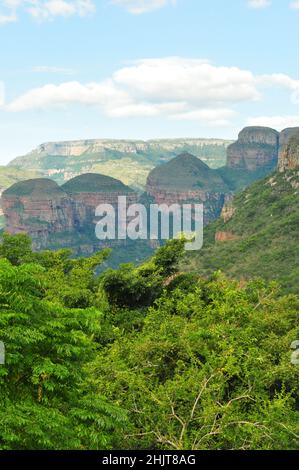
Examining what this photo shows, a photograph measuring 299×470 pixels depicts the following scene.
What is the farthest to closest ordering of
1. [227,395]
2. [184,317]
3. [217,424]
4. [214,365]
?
[184,317] < [227,395] < [214,365] < [217,424]

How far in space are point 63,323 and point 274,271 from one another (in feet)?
184

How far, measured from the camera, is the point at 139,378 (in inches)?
685

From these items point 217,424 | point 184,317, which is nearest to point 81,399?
point 217,424

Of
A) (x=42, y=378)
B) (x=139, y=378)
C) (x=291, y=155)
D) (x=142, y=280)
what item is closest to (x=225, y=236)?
(x=291, y=155)

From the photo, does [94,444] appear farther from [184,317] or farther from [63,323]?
[184,317]

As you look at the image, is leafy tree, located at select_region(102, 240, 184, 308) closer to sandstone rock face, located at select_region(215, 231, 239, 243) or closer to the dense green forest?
the dense green forest

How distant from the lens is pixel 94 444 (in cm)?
1269

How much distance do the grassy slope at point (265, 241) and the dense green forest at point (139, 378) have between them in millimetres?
33852

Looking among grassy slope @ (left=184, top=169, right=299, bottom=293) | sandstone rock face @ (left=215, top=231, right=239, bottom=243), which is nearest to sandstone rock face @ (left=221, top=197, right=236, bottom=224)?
grassy slope @ (left=184, top=169, right=299, bottom=293)

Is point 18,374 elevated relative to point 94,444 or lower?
elevated

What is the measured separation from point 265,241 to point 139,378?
6599 centimetres

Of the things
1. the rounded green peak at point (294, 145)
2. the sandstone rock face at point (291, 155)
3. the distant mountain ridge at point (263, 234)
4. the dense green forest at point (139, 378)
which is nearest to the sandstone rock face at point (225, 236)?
the distant mountain ridge at point (263, 234)

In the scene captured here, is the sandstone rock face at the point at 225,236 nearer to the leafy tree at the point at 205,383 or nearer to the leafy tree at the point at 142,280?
the leafy tree at the point at 142,280

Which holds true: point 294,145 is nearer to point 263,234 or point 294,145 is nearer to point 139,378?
point 263,234
